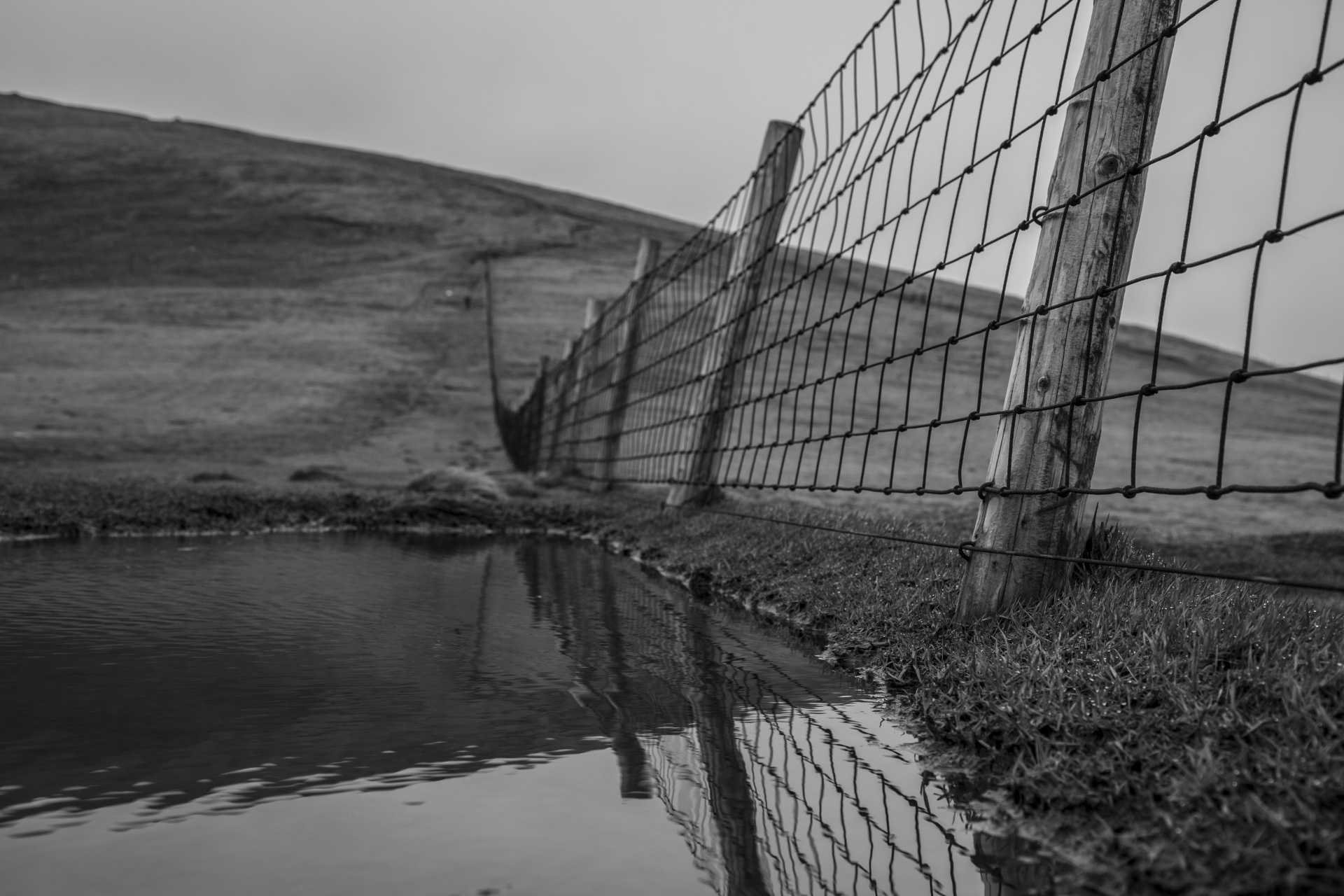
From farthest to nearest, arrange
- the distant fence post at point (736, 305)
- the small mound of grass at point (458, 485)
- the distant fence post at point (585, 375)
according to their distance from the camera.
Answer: the distant fence post at point (585, 375) < the small mound of grass at point (458, 485) < the distant fence post at point (736, 305)

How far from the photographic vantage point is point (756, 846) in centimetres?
157

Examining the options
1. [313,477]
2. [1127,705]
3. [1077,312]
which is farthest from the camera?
[313,477]

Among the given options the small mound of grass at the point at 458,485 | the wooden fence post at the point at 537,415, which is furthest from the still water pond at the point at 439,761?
the wooden fence post at the point at 537,415

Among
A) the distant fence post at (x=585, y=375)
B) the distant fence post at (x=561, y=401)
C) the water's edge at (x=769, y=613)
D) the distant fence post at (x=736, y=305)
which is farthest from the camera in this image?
the distant fence post at (x=561, y=401)

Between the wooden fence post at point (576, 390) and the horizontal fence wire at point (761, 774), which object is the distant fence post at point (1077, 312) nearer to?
the horizontal fence wire at point (761, 774)

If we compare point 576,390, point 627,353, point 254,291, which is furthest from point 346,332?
point 627,353

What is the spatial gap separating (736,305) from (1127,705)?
415 centimetres

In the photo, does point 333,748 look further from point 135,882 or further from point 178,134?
point 178,134

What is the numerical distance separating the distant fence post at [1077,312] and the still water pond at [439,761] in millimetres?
553

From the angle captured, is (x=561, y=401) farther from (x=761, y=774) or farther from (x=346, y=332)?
(x=346, y=332)

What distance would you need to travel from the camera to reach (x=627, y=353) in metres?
7.88

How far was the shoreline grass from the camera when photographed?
133 cm

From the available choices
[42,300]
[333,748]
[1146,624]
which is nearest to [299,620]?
[333,748]

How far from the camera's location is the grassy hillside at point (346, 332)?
1213cm
